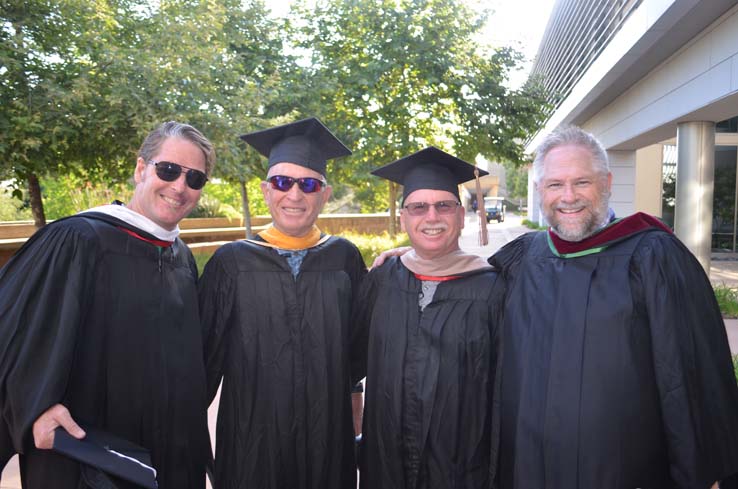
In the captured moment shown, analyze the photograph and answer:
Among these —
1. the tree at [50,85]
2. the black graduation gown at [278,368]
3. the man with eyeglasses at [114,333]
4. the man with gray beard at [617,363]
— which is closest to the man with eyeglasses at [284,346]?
the black graduation gown at [278,368]

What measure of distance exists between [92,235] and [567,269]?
189 cm

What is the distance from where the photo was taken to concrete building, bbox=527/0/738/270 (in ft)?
23.8

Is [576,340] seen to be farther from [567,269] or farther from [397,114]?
[397,114]

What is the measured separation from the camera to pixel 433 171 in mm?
2689

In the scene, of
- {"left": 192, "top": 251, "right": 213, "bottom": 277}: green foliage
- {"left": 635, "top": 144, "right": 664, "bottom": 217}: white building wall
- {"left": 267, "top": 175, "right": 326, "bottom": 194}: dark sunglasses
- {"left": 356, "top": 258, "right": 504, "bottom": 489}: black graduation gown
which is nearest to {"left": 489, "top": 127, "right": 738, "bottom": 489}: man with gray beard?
{"left": 356, "top": 258, "right": 504, "bottom": 489}: black graduation gown

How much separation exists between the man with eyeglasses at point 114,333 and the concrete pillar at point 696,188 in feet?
27.2

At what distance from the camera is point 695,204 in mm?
8398

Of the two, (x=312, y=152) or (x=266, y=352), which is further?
(x=312, y=152)

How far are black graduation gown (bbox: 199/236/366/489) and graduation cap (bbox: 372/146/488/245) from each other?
61cm

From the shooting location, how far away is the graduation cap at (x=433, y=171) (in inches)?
104

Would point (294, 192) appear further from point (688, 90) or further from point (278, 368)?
point (688, 90)

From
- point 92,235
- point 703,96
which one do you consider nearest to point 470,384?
point 92,235

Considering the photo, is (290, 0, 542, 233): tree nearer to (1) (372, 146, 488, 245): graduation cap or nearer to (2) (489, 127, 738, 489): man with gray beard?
(1) (372, 146, 488, 245): graduation cap

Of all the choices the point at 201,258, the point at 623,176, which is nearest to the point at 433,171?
the point at 201,258
